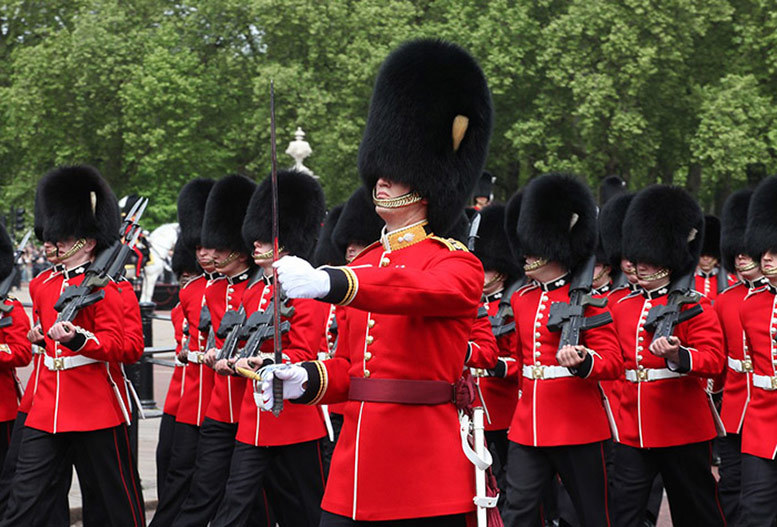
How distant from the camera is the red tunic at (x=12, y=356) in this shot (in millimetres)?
6969

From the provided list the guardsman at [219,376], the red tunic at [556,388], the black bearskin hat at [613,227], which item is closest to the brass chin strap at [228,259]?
the guardsman at [219,376]

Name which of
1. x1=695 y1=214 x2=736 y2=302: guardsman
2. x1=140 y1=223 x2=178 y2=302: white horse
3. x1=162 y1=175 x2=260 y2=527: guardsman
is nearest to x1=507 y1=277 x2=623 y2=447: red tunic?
x1=162 y1=175 x2=260 y2=527: guardsman

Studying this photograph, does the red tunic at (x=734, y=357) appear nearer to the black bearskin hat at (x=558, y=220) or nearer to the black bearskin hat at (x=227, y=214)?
the black bearskin hat at (x=558, y=220)

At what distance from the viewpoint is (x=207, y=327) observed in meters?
6.84

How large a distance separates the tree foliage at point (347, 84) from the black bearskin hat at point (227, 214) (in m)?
17.4

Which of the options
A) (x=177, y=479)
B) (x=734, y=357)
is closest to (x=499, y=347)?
(x=734, y=357)

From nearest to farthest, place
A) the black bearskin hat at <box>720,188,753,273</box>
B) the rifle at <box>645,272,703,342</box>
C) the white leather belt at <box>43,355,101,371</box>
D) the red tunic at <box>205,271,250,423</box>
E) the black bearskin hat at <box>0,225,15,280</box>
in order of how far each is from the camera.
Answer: the white leather belt at <box>43,355,101,371</box>, the rifle at <box>645,272,703,342</box>, the red tunic at <box>205,271,250,423</box>, the black bearskin hat at <box>0,225,15,280</box>, the black bearskin hat at <box>720,188,753,273</box>

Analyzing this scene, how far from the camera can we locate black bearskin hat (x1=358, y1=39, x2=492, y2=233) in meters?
3.96

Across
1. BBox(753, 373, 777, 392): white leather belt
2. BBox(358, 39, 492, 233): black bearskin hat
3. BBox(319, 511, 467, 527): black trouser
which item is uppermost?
BBox(358, 39, 492, 233): black bearskin hat

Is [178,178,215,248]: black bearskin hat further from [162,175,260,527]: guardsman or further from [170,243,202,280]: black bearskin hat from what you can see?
[162,175,260,527]: guardsman

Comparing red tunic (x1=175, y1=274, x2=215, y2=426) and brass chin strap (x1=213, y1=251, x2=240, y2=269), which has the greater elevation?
brass chin strap (x1=213, y1=251, x2=240, y2=269)

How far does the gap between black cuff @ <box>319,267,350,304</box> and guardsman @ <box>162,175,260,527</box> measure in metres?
2.79

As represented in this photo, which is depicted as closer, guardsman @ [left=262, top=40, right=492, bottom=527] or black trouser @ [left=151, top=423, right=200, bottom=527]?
guardsman @ [left=262, top=40, right=492, bottom=527]

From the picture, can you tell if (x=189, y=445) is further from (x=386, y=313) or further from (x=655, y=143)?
(x=655, y=143)
